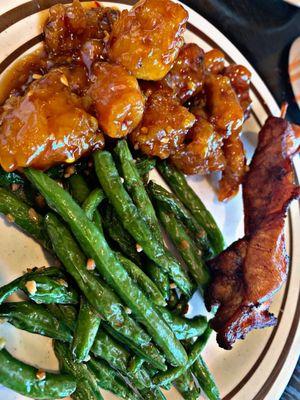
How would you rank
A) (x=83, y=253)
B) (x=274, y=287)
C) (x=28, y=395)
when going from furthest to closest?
(x=274, y=287) < (x=83, y=253) < (x=28, y=395)

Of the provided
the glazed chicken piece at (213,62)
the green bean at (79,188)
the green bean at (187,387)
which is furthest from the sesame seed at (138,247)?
the glazed chicken piece at (213,62)

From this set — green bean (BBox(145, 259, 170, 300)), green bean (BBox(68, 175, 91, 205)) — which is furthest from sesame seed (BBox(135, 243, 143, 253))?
green bean (BBox(68, 175, 91, 205))

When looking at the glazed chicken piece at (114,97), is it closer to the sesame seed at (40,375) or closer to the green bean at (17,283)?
the green bean at (17,283)

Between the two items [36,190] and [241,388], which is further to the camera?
[241,388]

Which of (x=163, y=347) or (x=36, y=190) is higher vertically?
(x=36, y=190)

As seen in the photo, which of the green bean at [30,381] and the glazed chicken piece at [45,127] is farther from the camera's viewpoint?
the glazed chicken piece at [45,127]

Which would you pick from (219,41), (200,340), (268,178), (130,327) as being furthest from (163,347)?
(219,41)

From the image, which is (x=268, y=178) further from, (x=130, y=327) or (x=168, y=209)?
(x=130, y=327)
